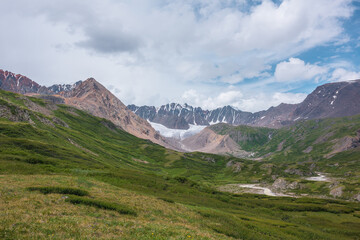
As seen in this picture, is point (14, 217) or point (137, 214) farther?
point (137, 214)

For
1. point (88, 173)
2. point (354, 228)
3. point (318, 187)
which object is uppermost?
point (88, 173)

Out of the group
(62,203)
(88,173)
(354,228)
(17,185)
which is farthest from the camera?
(88,173)

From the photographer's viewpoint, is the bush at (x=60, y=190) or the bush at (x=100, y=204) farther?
the bush at (x=60, y=190)

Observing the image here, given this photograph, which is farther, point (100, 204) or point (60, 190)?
point (60, 190)

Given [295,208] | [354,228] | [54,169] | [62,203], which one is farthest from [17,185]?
[295,208]

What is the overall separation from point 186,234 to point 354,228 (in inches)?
2143

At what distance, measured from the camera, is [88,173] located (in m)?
61.7

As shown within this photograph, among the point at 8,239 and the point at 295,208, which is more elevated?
the point at 8,239

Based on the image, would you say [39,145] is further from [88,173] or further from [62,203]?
[62,203]

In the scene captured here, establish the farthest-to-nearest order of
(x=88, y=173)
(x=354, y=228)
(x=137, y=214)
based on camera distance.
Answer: (x=88, y=173) → (x=354, y=228) → (x=137, y=214)

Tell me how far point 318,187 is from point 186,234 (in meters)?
163

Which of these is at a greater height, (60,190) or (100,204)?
(60,190)

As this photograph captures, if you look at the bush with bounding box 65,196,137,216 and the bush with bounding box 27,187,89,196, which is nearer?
the bush with bounding box 65,196,137,216

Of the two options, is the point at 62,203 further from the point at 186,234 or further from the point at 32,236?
the point at 186,234
